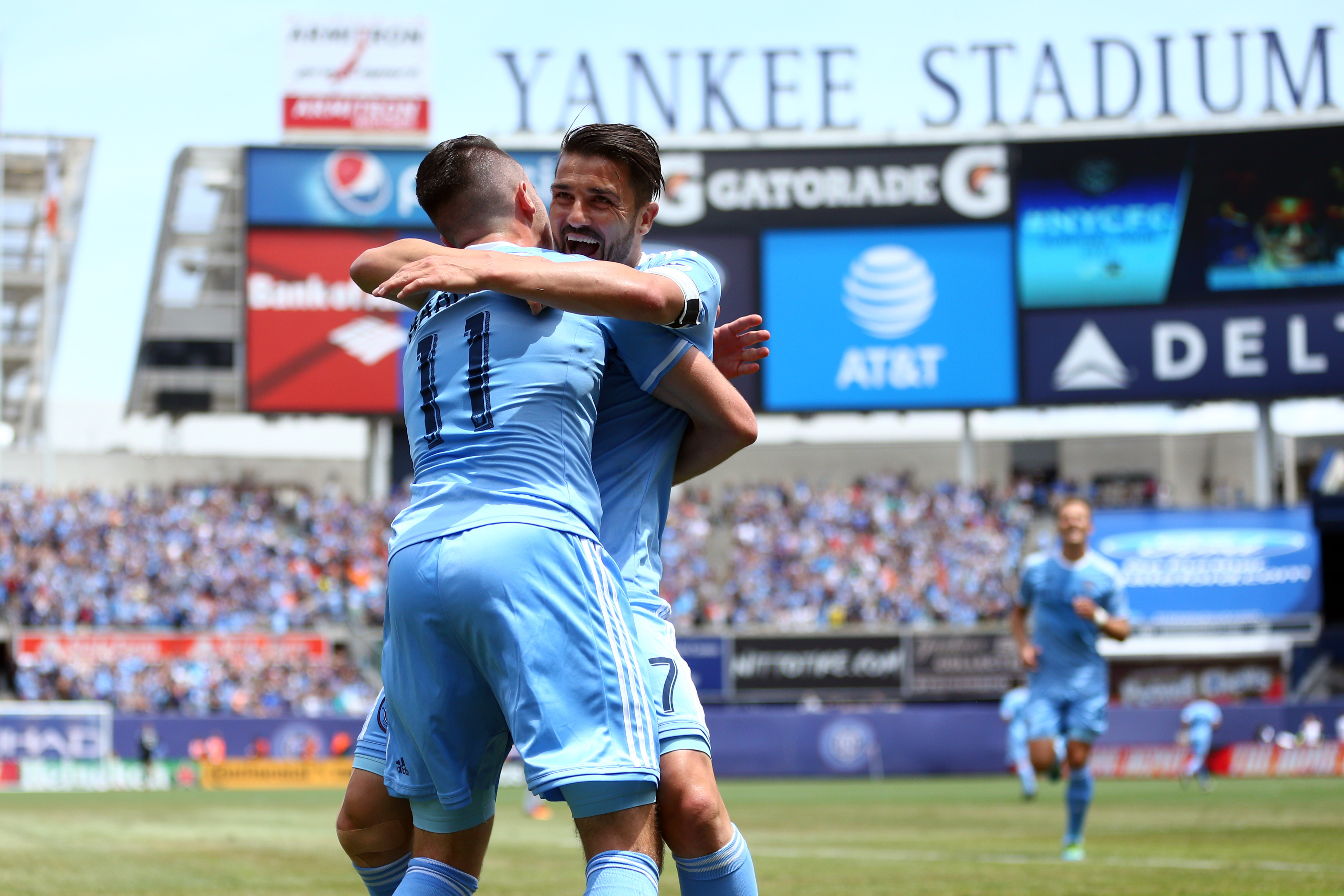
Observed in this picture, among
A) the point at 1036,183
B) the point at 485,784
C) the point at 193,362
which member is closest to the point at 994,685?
the point at 1036,183

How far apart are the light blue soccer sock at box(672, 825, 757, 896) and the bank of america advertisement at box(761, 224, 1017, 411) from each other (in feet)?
117

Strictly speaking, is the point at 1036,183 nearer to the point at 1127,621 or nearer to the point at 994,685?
the point at 994,685

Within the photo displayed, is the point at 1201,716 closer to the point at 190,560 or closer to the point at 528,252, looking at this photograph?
the point at 190,560

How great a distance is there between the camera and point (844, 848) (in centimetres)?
1204

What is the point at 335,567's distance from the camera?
39500mm

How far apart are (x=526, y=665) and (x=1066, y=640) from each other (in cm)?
910

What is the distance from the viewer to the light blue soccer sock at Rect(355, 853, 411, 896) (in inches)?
183

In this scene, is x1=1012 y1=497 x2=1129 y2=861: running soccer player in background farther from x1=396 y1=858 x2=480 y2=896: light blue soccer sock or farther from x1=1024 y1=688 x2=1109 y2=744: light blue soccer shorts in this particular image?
x1=396 y1=858 x2=480 y2=896: light blue soccer sock

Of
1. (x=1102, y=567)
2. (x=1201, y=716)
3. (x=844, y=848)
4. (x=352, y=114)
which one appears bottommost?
(x=1201, y=716)

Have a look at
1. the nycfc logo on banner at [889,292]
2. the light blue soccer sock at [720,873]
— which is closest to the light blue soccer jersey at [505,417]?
the light blue soccer sock at [720,873]

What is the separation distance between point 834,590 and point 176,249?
20.8 meters

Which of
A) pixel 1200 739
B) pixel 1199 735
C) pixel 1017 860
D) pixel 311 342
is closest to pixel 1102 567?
pixel 1017 860

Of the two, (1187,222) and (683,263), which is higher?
(1187,222)

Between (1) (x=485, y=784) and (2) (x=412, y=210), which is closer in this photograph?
(1) (x=485, y=784)
